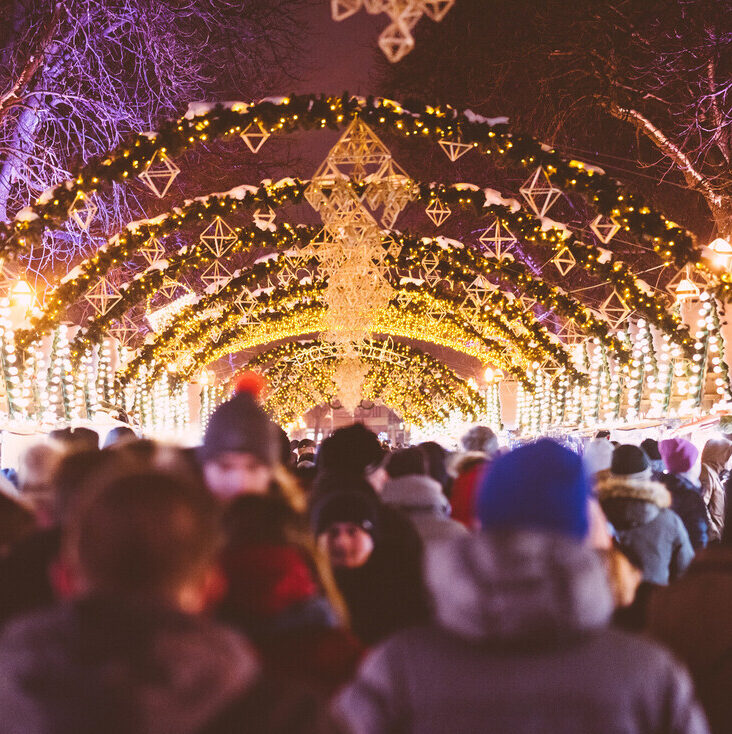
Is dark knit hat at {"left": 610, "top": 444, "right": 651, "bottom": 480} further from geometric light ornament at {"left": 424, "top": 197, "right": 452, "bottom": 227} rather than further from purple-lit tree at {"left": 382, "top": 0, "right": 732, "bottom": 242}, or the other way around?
geometric light ornament at {"left": 424, "top": 197, "right": 452, "bottom": 227}

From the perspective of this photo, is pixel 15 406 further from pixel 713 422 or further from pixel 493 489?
pixel 493 489

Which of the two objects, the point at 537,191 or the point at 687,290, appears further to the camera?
the point at 687,290

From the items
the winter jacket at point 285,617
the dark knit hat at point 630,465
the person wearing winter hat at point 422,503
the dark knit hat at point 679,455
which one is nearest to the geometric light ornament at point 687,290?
the dark knit hat at point 679,455

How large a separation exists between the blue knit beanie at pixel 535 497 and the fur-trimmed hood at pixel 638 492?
253 cm

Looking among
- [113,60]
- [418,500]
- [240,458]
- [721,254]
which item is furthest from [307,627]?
[113,60]

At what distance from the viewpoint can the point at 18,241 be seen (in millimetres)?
13172

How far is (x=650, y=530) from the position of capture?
4.42m

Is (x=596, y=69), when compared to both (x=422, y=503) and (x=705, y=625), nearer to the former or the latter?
(x=422, y=503)

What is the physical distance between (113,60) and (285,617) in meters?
16.5

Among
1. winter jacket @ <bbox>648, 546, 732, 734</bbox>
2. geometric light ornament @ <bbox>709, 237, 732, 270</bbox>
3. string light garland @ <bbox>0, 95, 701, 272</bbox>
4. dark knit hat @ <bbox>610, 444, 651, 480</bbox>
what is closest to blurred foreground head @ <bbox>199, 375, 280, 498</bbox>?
winter jacket @ <bbox>648, 546, 732, 734</bbox>

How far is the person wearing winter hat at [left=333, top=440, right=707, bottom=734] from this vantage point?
172cm

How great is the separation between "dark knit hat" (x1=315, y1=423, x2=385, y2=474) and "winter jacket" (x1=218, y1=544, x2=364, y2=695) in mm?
2826

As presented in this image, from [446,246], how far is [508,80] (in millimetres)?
4706

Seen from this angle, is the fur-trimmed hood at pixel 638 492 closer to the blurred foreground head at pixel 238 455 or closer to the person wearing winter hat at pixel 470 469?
the person wearing winter hat at pixel 470 469
